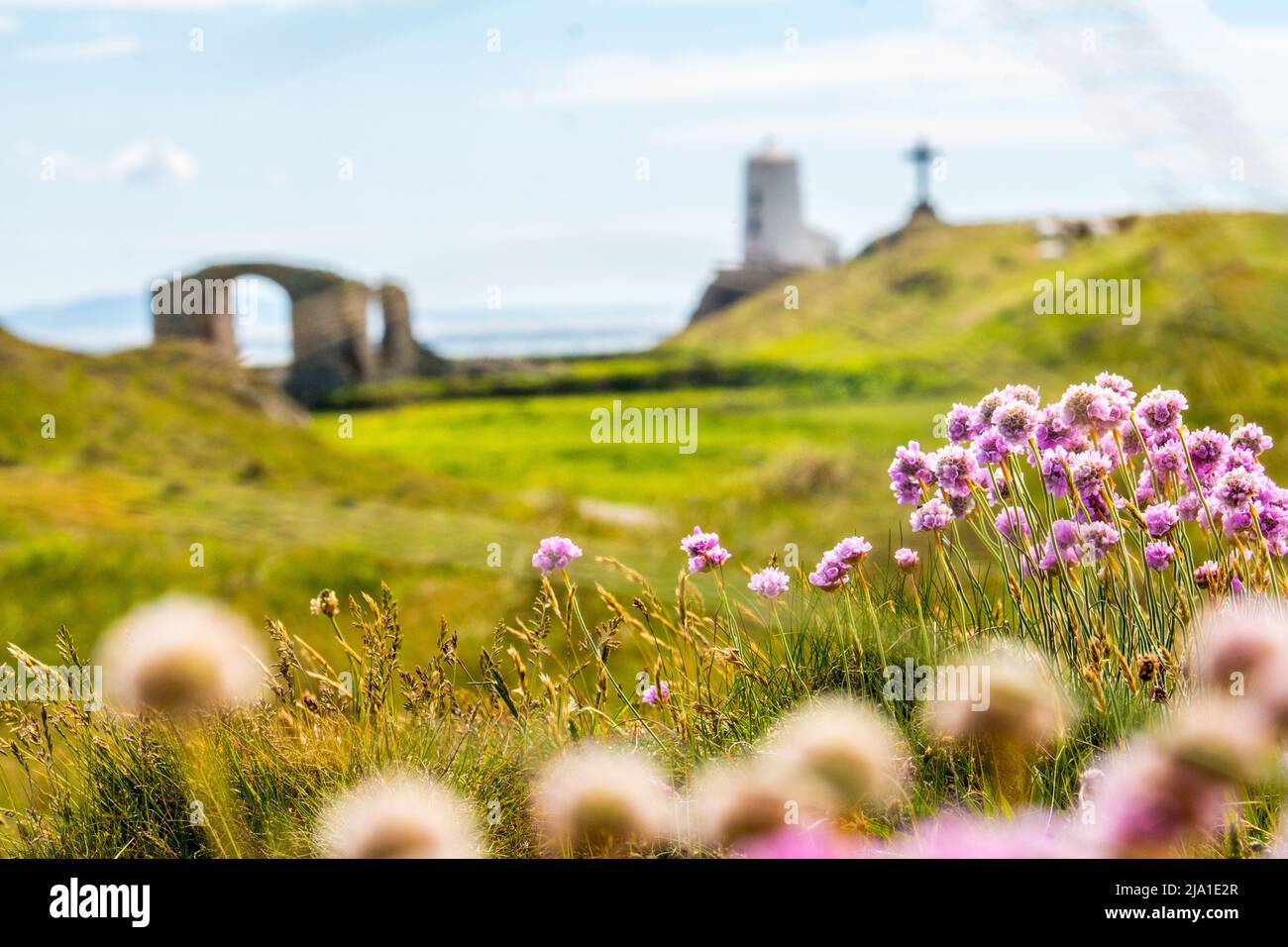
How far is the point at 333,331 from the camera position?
1260 inches

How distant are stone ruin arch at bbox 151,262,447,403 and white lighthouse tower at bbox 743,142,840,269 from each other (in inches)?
520

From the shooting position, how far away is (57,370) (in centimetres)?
1137

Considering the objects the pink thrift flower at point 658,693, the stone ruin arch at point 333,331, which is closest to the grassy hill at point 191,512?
the pink thrift flower at point 658,693

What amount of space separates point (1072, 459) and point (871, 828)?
3.57 feet

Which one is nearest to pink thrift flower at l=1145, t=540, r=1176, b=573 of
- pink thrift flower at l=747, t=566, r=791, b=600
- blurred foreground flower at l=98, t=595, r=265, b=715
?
pink thrift flower at l=747, t=566, r=791, b=600

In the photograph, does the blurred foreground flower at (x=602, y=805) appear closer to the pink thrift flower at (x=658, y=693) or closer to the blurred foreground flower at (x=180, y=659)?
the pink thrift flower at (x=658, y=693)

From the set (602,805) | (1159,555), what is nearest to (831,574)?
(1159,555)

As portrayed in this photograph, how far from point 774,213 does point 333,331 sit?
55.1 ft

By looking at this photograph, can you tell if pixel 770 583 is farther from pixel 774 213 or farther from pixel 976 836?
pixel 774 213

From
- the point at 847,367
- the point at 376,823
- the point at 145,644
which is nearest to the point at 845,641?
the point at 376,823

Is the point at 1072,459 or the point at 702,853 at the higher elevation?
the point at 1072,459

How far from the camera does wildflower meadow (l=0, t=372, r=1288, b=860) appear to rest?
238cm

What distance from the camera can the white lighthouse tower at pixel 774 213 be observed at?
41.9 metres
